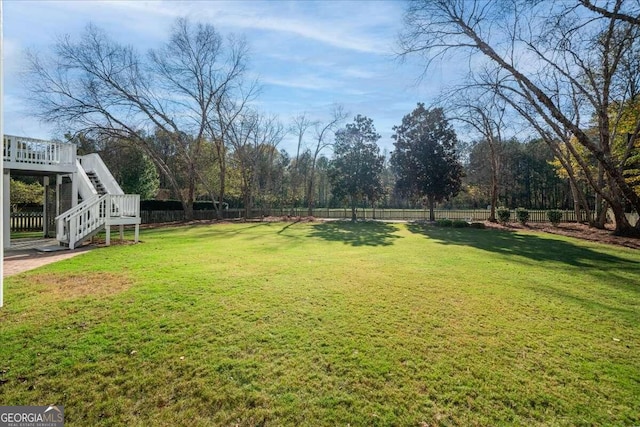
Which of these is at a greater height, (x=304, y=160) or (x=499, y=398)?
(x=304, y=160)

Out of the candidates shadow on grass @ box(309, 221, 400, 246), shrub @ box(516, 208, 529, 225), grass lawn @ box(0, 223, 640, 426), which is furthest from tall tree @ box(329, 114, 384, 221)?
grass lawn @ box(0, 223, 640, 426)

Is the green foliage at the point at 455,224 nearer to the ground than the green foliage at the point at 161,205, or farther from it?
nearer to the ground

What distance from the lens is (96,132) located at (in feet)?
66.8

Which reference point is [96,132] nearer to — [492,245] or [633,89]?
[492,245]

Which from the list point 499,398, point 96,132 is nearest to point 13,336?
point 499,398

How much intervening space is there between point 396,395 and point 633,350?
2997 millimetres

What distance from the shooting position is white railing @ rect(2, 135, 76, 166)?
9.41 m

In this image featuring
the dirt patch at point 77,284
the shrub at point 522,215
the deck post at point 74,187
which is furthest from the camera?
the shrub at point 522,215

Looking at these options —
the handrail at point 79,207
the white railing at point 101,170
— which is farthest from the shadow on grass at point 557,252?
the white railing at point 101,170

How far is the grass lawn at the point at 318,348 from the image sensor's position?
252 centimetres

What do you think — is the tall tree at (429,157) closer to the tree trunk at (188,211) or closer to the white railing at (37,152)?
the tree trunk at (188,211)

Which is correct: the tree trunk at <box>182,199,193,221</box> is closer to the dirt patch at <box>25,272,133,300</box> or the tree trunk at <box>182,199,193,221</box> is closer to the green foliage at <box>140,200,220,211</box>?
the green foliage at <box>140,200,220,211</box>

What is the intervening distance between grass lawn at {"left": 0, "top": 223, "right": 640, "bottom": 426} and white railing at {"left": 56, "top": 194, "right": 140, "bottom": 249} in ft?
11.1

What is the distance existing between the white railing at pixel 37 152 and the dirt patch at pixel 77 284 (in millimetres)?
6155
